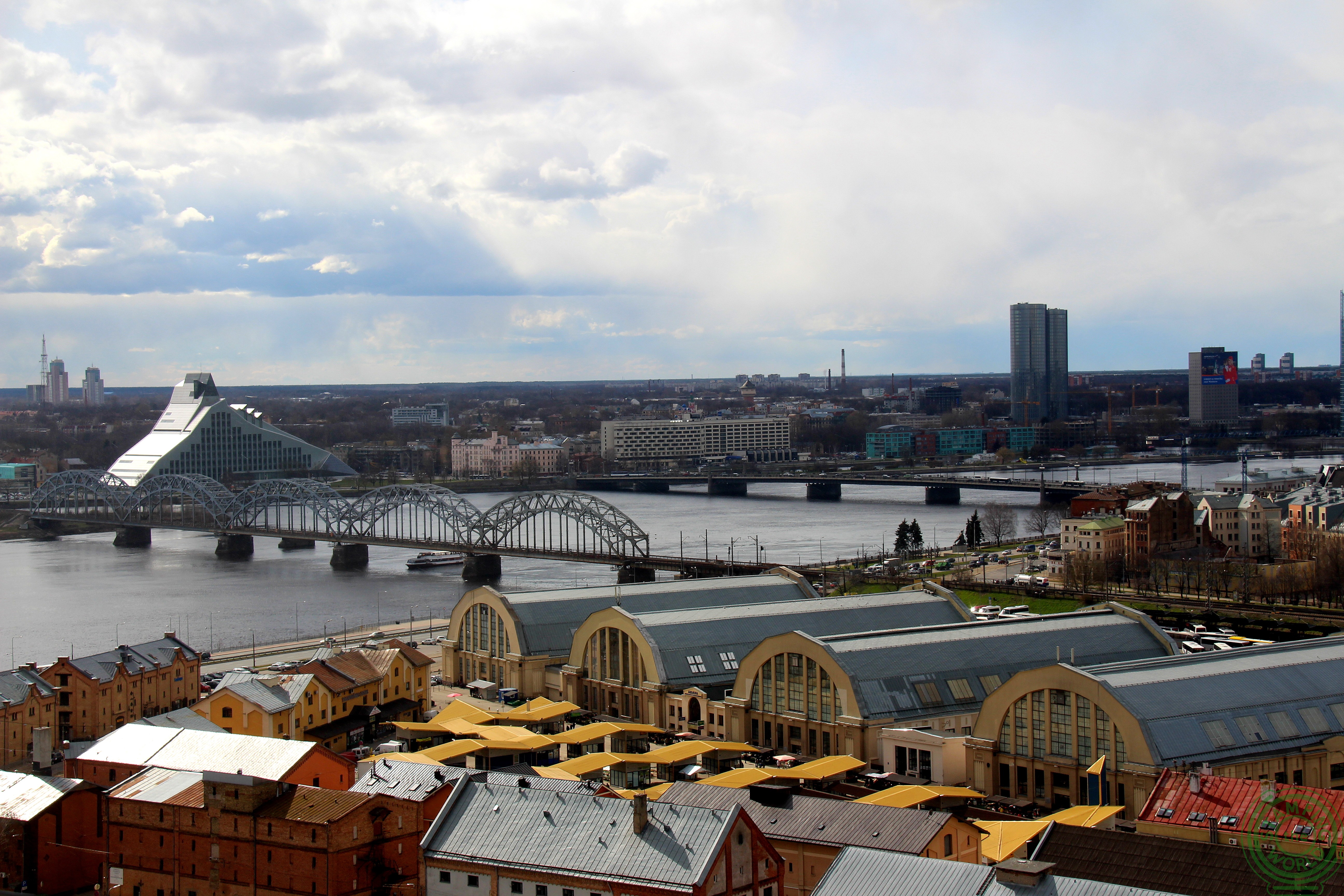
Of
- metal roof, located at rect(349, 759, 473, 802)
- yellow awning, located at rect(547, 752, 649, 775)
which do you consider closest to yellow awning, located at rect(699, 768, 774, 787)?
yellow awning, located at rect(547, 752, 649, 775)

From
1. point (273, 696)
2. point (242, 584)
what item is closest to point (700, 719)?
point (273, 696)

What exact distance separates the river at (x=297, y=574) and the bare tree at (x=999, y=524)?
111 cm

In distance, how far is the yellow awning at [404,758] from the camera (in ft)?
41.7

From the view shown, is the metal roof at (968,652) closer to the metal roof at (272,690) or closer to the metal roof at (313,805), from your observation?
the metal roof at (272,690)

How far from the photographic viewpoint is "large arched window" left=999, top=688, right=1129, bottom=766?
43.3 ft

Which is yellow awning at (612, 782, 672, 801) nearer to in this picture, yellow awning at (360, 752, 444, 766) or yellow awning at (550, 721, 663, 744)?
yellow awning at (360, 752, 444, 766)

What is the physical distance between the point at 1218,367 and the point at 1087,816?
98970 millimetres

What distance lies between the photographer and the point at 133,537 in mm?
50969

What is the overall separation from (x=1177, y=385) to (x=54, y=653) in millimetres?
138937

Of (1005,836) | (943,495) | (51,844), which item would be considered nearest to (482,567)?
(943,495)

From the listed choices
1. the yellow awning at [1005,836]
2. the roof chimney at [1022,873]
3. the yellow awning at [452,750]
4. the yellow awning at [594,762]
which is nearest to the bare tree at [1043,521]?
the yellow awning at [594,762]

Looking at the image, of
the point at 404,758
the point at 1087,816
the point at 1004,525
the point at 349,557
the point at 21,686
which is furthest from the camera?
the point at 1004,525

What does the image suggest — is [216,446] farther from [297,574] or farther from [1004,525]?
[1004,525]

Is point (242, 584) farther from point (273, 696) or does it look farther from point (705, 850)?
point (705, 850)
